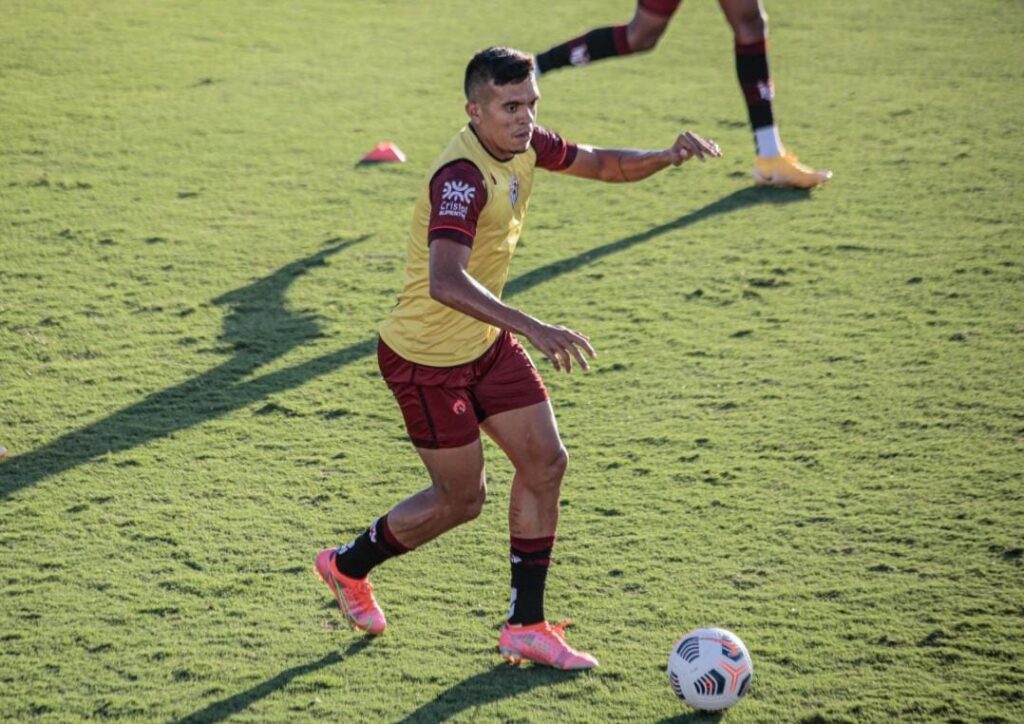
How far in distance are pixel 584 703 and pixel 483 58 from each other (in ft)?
7.00

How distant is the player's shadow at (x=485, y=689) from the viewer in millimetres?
4207

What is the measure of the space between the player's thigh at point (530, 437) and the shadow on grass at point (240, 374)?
88.2 inches

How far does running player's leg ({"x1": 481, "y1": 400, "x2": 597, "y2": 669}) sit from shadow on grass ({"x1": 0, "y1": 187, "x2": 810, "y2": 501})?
2219mm

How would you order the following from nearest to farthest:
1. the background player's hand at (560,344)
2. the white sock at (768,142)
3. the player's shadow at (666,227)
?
the background player's hand at (560,344)
the player's shadow at (666,227)
the white sock at (768,142)

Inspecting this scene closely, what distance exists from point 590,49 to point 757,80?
1171 millimetres

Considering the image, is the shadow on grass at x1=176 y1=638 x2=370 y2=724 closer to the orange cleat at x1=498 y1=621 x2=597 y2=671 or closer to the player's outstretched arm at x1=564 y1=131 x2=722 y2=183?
the orange cleat at x1=498 y1=621 x2=597 y2=671

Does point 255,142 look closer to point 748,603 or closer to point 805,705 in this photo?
point 748,603

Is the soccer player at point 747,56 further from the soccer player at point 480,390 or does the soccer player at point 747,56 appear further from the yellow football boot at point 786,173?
the soccer player at point 480,390

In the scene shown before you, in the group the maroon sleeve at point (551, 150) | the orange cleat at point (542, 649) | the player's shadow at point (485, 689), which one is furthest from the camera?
the maroon sleeve at point (551, 150)

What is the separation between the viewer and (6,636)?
4.62 meters

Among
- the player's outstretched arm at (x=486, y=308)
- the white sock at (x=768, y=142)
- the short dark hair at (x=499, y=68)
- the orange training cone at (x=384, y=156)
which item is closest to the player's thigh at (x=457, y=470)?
the player's outstretched arm at (x=486, y=308)

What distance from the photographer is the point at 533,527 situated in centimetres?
450

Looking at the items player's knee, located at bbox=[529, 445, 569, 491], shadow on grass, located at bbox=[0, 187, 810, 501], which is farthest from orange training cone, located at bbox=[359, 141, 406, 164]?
player's knee, located at bbox=[529, 445, 569, 491]

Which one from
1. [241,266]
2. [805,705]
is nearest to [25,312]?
[241,266]
